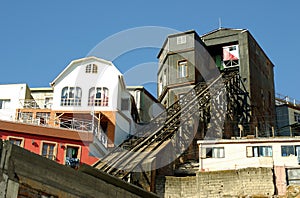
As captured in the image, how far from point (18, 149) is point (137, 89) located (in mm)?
43991

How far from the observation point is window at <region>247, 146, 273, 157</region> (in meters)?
41.7

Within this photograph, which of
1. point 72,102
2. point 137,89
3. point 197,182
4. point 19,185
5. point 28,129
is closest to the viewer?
point 19,185

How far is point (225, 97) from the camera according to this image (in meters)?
53.1

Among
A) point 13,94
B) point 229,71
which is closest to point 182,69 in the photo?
point 229,71

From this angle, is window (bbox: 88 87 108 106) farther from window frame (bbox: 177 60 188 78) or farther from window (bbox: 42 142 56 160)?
window frame (bbox: 177 60 188 78)

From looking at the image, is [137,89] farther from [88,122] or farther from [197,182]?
[197,182]

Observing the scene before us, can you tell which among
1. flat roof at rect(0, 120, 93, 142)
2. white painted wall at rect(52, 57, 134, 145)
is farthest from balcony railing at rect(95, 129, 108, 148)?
flat roof at rect(0, 120, 93, 142)

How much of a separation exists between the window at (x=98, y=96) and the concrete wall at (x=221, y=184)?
30.1 ft

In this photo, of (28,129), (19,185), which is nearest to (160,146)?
(28,129)

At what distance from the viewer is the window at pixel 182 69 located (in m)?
55.7

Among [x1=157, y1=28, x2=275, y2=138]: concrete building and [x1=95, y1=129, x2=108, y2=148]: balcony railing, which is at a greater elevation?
[x1=157, y1=28, x2=275, y2=138]: concrete building

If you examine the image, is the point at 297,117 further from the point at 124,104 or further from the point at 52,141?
the point at 52,141

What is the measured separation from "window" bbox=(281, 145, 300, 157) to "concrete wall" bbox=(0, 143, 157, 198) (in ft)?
89.0

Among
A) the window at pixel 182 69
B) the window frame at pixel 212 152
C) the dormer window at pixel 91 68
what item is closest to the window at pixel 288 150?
the window frame at pixel 212 152
